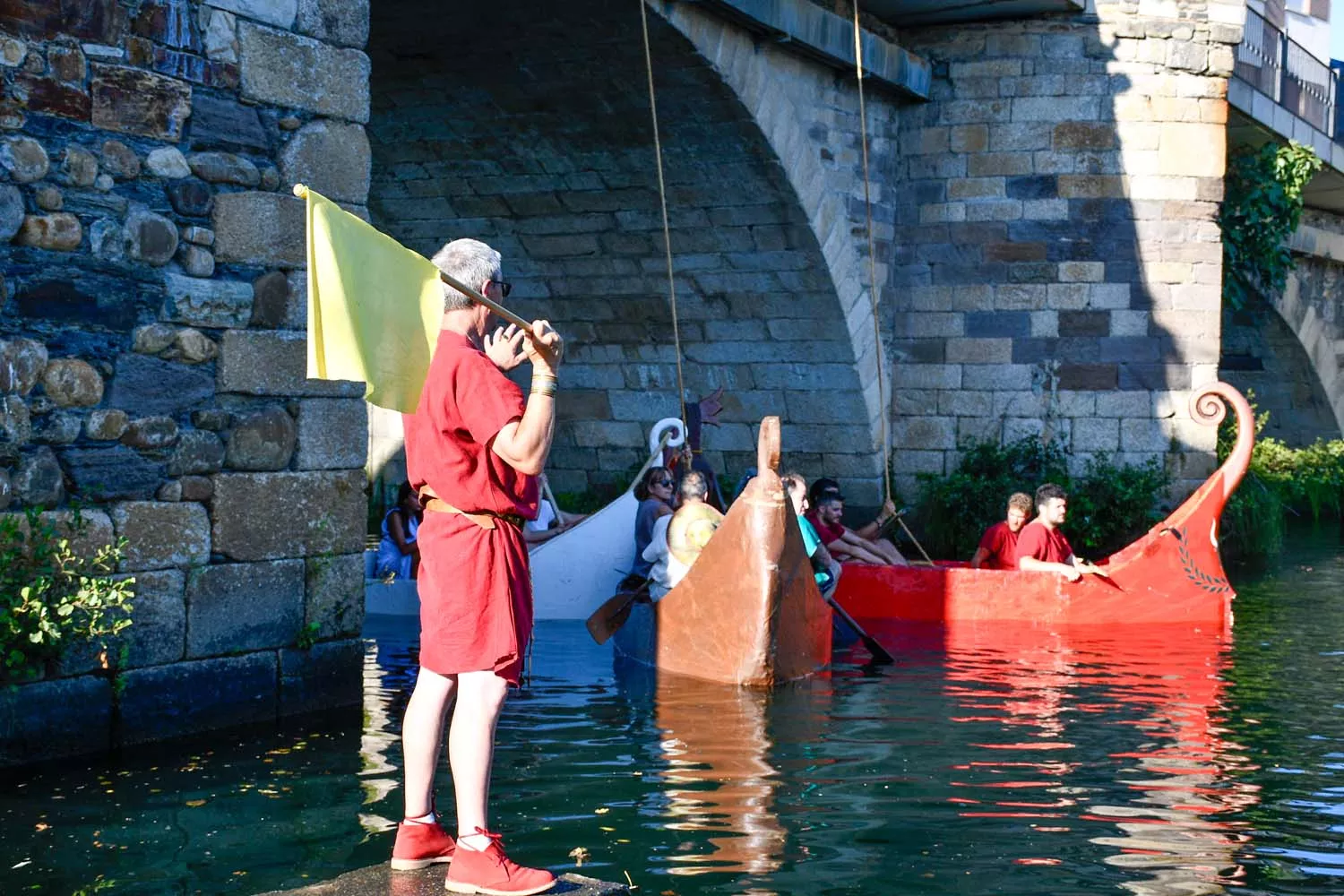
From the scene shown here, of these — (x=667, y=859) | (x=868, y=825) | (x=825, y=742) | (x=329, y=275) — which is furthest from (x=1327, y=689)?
(x=329, y=275)

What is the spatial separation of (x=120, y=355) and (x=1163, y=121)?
831cm

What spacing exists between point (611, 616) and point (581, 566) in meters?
1.50

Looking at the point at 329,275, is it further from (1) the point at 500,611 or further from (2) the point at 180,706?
(2) the point at 180,706

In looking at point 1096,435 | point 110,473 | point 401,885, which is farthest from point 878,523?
point 401,885

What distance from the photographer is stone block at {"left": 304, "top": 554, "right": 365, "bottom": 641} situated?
576 cm

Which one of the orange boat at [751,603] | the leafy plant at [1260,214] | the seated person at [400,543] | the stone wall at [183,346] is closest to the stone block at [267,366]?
the stone wall at [183,346]

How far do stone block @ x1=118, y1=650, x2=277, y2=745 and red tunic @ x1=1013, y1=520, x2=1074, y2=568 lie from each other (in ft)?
16.0

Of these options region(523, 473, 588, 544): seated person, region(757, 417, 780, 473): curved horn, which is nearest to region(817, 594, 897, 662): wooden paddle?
region(757, 417, 780, 473): curved horn

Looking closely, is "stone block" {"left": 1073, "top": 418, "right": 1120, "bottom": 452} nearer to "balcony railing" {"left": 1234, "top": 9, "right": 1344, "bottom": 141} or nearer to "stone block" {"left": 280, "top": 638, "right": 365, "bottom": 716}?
"balcony railing" {"left": 1234, "top": 9, "right": 1344, "bottom": 141}

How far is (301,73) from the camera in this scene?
5711 millimetres

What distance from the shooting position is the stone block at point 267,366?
5469 millimetres

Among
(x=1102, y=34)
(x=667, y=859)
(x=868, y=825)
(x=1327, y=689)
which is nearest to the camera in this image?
(x=667, y=859)

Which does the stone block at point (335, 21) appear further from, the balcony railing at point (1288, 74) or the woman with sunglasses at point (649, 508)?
the balcony railing at point (1288, 74)

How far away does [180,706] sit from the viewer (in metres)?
5.30
